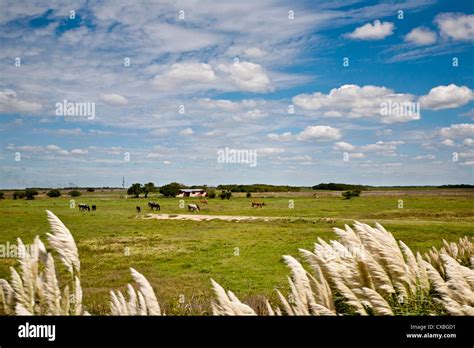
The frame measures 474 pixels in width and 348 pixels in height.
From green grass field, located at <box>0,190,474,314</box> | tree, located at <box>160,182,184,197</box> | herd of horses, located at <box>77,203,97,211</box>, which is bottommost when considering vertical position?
green grass field, located at <box>0,190,474,314</box>

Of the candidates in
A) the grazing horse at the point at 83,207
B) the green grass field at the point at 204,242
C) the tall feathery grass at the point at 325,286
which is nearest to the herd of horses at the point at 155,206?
the grazing horse at the point at 83,207

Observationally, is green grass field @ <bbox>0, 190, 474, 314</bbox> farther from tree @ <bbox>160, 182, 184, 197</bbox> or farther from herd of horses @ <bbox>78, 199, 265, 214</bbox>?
tree @ <bbox>160, 182, 184, 197</bbox>

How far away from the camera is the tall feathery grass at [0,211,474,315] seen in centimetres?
234

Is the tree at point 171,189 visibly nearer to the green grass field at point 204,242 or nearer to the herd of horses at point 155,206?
the herd of horses at point 155,206

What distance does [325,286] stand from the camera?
2547mm

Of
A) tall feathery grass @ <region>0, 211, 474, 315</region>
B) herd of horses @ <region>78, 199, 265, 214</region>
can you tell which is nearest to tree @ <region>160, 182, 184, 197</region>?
herd of horses @ <region>78, 199, 265, 214</region>

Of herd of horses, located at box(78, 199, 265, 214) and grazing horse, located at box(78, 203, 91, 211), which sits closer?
grazing horse, located at box(78, 203, 91, 211)

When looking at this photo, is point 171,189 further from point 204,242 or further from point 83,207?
point 204,242

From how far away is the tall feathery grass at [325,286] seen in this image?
2340 mm
